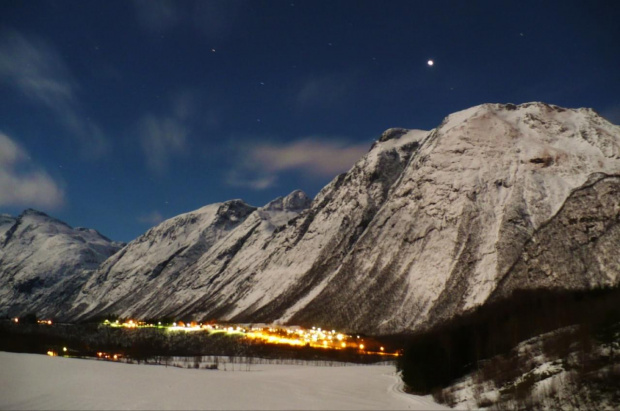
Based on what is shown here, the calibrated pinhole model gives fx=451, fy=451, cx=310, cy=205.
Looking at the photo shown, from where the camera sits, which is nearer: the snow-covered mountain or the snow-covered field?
the snow-covered field

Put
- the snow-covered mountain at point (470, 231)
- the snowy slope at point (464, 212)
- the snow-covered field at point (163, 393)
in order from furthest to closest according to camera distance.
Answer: the snowy slope at point (464, 212)
the snow-covered mountain at point (470, 231)
the snow-covered field at point (163, 393)

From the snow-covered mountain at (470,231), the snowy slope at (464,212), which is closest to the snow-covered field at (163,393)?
the snow-covered mountain at (470,231)

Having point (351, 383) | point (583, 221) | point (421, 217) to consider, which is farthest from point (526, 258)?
point (351, 383)

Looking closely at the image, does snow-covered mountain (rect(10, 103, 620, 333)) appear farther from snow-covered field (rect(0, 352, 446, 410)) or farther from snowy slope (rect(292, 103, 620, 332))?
snow-covered field (rect(0, 352, 446, 410))

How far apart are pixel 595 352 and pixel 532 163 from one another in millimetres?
122273

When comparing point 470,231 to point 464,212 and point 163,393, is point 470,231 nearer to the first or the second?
point 464,212

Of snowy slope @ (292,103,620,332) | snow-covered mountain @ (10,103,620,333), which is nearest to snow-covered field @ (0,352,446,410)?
snow-covered mountain @ (10,103,620,333)

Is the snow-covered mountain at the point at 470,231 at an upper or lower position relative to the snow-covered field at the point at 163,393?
upper

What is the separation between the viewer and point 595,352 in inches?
1106

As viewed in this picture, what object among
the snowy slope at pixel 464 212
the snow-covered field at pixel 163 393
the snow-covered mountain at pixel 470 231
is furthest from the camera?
the snowy slope at pixel 464 212

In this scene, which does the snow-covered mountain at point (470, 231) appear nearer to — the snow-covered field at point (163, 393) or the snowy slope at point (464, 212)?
the snowy slope at point (464, 212)

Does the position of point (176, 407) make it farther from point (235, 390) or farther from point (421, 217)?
point (421, 217)

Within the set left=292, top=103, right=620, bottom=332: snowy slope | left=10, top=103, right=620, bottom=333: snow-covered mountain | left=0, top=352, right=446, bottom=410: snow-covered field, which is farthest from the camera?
left=292, top=103, right=620, bottom=332: snowy slope

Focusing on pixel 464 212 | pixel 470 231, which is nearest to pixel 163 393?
pixel 470 231
